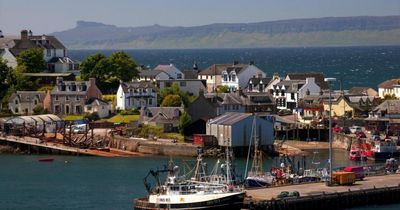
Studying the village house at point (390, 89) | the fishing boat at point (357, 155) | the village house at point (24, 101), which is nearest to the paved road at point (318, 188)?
the fishing boat at point (357, 155)

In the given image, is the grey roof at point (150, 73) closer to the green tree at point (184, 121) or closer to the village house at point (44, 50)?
the village house at point (44, 50)

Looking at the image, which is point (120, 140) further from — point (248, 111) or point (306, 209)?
point (306, 209)

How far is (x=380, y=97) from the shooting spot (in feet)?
321

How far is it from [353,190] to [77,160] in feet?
89.8

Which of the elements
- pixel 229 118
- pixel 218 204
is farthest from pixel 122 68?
pixel 218 204

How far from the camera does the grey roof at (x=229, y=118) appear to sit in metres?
76.9

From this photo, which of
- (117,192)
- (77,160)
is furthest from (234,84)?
(117,192)

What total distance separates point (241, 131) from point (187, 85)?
27.7 meters

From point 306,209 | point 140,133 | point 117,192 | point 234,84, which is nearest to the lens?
point 306,209

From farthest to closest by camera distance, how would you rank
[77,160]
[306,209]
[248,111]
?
1. [248,111]
2. [77,160]
3. [306,209]

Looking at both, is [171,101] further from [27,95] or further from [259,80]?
[259,80]

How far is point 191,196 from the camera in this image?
50.1 metres

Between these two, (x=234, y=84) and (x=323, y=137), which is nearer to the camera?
(x=323, y=137)

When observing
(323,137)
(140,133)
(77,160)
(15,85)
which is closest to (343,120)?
(323,137)
